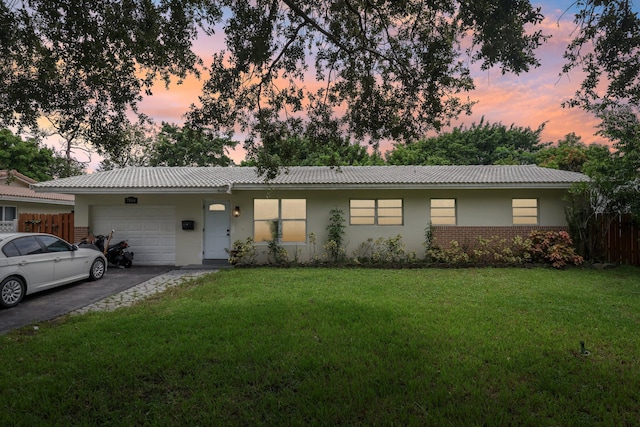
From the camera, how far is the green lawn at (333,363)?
2.85m

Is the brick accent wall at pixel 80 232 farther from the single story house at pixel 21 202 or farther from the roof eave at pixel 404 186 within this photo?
the roof eave at pixel 404 186

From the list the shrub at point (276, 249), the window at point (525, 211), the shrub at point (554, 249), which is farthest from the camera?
the window at point (525, 211)

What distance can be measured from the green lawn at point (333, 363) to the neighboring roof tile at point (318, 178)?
4953 mm

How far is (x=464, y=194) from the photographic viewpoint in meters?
11.4

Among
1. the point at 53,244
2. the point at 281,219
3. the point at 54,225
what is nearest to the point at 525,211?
the point at 281,219

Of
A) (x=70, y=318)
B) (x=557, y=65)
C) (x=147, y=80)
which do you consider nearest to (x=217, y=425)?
(x=70, y=318)

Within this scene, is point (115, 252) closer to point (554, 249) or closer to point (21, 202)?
point (21, 202)

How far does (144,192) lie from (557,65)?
34.3ft

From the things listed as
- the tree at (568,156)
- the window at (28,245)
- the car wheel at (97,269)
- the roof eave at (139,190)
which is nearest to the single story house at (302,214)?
the roof eave at (139,190)

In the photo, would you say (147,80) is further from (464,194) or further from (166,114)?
(464,194)

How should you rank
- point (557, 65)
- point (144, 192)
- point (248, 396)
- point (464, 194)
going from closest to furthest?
point (248, 396) < point (557, 65) < point (144, 192) < point (464, 194)

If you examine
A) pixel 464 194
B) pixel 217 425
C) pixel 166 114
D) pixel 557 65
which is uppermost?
pixel 166 114

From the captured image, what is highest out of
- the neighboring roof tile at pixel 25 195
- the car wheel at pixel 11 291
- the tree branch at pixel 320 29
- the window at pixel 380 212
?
the tree branch at pixel 320 29

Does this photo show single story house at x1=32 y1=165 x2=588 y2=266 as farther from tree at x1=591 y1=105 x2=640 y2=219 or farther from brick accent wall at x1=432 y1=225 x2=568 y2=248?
tree at x1=591 y1=105 x2=640 y2=219
